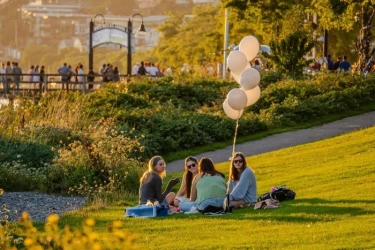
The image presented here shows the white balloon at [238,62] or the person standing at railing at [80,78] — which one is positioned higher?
the white balloon at [238,62]

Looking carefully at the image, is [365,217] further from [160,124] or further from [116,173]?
[160,124]

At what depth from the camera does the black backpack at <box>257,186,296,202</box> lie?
50.7 feet

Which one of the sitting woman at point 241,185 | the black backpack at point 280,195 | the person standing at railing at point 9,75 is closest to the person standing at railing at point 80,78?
the person standing at railing at point 9,75

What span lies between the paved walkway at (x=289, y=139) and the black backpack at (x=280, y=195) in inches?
319

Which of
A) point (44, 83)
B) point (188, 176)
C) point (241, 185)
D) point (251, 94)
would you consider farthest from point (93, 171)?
point (44, 83)

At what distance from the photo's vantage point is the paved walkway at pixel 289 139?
83.6ft

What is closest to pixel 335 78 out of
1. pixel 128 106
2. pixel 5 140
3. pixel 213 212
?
pixel 128 106

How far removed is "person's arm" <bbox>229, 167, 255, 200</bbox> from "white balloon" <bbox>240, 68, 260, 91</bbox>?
125 centimetres

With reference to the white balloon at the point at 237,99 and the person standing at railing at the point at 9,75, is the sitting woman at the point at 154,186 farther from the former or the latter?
the person standing at railing at the point at 9,75

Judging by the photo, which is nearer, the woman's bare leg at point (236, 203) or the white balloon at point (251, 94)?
the woman's bare leg at point (236, 203)

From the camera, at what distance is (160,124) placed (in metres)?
28.4

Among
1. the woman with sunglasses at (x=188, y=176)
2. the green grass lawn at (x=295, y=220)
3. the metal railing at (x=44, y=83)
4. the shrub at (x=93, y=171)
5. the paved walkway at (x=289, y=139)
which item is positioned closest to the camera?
the green grass lawn at (x=295, y=220)

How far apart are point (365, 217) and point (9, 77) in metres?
36.4

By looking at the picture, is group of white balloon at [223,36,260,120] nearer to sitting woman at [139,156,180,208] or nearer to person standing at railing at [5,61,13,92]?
sitting woman at [139,156,180,208]
